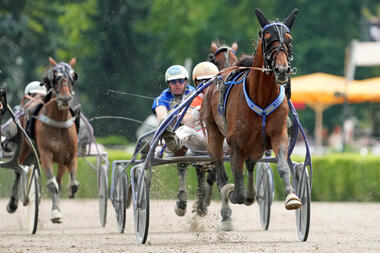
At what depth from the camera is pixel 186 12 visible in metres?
36.4

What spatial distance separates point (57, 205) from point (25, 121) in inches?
66.0

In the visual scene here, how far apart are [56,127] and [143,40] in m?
19.6

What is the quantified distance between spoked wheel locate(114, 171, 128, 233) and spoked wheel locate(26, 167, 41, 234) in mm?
858

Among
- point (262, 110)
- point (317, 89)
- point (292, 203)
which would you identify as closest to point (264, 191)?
point (262, 110)

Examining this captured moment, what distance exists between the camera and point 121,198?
1130cm

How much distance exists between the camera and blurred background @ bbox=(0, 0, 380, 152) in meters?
28.7

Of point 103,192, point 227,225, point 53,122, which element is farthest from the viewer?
point 103,192

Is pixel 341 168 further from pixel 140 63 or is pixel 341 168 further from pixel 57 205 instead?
pixel 140 63

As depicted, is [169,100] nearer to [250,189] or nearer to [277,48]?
[250,189]

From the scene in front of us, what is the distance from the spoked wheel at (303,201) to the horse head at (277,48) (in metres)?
1.28

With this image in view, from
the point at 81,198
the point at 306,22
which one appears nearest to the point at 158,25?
the point at 306,22

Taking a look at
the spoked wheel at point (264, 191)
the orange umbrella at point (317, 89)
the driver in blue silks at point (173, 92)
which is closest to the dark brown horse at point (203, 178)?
the driver in blue silks at point (173, 92)

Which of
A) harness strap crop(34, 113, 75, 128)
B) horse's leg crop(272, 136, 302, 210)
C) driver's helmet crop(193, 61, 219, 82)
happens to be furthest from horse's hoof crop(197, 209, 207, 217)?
horse's leg crop(272, 136, 302, 210)

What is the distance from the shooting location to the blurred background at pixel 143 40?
28719mm
